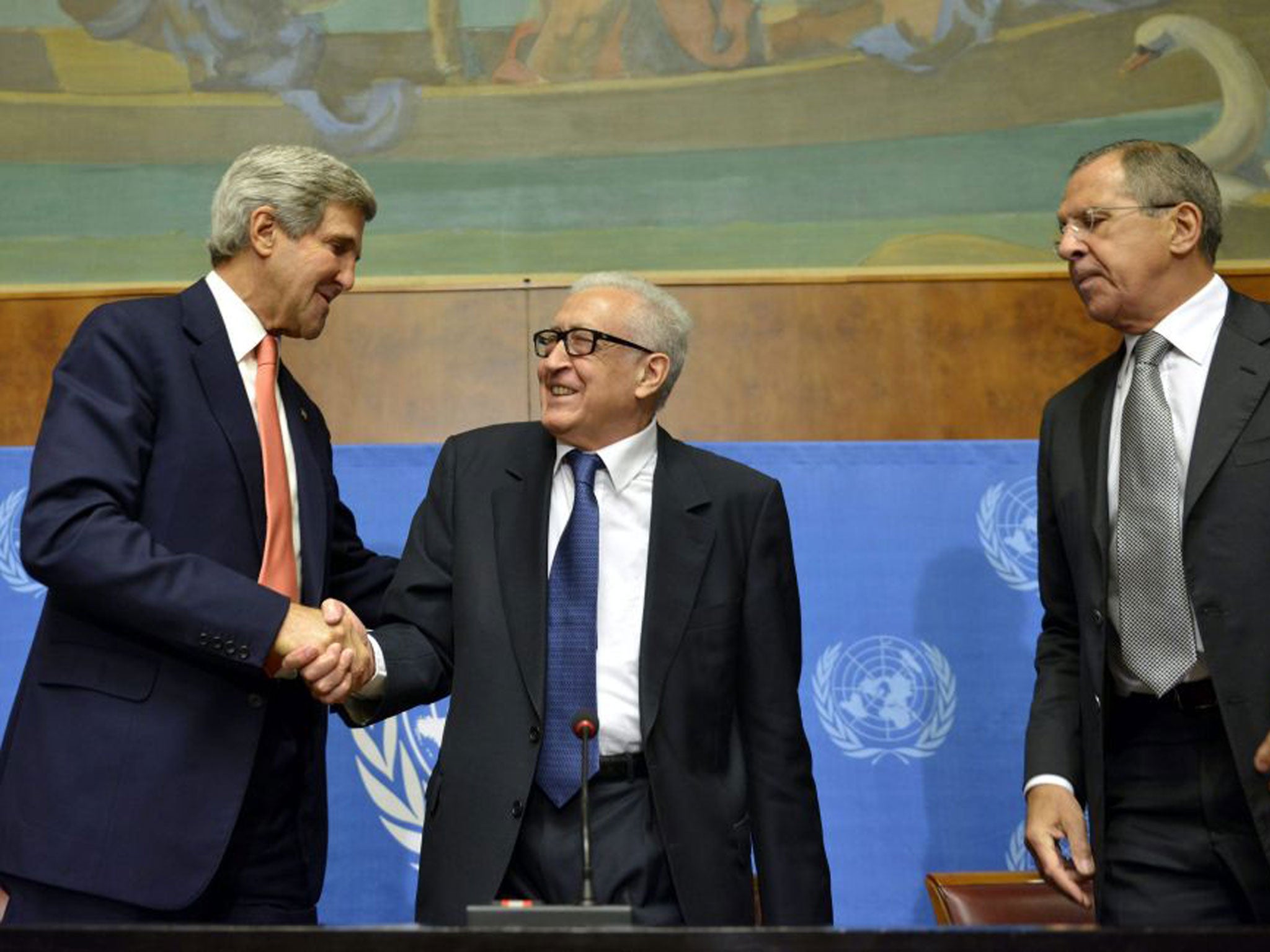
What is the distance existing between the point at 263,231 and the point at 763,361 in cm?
193

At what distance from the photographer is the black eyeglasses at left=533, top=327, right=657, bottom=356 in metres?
3.12

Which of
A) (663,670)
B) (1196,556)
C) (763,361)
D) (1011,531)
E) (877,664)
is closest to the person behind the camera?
(1196,556)

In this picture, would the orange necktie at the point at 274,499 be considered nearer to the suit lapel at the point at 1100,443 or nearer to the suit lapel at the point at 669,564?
the suit lapel at the point at 669,564

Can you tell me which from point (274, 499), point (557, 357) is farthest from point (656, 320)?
point (274, 499)

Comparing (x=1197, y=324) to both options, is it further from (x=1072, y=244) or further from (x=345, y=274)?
(x=345, y=274)

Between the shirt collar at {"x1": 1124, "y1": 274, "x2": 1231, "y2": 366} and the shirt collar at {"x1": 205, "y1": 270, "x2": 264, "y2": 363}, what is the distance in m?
1.73

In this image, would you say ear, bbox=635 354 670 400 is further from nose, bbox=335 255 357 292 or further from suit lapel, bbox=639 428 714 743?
nose, bbox=335 255 357 292

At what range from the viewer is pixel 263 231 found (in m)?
3.05

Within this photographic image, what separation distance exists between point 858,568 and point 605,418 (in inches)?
42.4

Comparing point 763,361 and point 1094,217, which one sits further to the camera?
point 763,361

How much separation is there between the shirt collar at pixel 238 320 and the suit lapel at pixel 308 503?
140 mm

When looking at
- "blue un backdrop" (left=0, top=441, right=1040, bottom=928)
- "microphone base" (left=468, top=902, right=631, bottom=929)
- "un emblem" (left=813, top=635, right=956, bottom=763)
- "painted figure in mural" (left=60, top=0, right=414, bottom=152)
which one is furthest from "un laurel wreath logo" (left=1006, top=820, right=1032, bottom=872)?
"painted figure in mural" (left=60, top=0, right=414, bottom=152)

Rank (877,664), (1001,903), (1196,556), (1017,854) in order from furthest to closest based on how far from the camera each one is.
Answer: (877,664)
(1017,854)
(1001,903)
(1196,556)

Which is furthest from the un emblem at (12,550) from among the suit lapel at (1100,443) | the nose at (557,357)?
the suit lapel at (1100,443)
